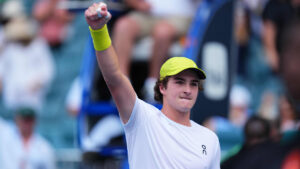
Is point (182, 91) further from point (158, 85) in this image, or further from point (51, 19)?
point (51, 19)

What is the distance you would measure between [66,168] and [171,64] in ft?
20.3

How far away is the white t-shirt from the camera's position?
2635 millimetres

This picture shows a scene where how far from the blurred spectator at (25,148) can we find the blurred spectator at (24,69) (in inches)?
53.4

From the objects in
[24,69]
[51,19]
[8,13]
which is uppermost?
[8,13]

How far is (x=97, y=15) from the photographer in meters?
Result: 2.48

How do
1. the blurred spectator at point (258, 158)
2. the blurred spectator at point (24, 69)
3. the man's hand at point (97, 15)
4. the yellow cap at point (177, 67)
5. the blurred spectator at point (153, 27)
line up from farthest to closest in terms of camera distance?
the blurred spectator at point (24, 69) < the blurred spectator at point (153, 27) < the yellow cap at point (177, 67) < the man's hand at point (97, 15) < the blurred spectator at point (258, 158)

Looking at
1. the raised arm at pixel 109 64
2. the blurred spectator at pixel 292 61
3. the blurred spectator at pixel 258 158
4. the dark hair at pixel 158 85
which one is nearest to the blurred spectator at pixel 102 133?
the blurred spectator at pixel 258 158

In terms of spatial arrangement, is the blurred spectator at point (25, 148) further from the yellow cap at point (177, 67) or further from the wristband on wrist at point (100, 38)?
the wristband on wrist at point (100, 38)

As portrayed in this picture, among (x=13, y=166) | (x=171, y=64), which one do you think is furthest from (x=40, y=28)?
(x=171, y=64)

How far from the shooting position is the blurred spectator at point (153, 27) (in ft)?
18.5

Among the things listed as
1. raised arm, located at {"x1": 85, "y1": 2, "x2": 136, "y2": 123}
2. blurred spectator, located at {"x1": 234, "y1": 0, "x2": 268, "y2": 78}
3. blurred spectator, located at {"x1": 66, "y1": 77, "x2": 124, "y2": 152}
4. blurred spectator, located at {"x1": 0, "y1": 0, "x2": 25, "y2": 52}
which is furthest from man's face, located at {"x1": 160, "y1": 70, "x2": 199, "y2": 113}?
blurred spectator, located at {"x1": 0, "y1": 0, "x2": 25, "y2": 52}

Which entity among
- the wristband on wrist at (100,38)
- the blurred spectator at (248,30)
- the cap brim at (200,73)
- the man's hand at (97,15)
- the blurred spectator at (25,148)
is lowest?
the blurred spectator at (25,148)

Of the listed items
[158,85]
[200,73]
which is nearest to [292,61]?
[200,73]

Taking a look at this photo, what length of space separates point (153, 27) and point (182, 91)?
Answer: 10.4 feet
